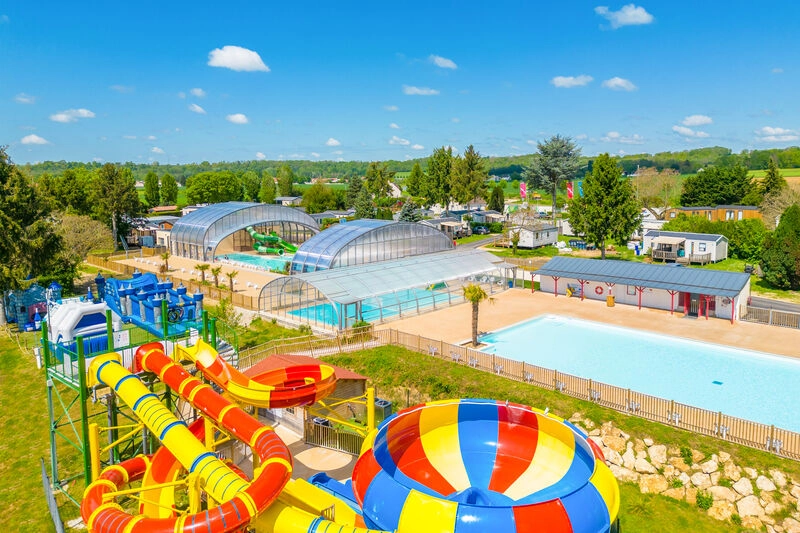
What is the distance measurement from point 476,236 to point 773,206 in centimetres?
3453

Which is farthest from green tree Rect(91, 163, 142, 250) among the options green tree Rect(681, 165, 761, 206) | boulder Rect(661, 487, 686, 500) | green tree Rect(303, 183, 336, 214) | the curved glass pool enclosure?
green tree Rect(681, 165, 761, 206)

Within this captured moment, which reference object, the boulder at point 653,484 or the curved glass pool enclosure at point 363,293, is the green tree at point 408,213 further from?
the boulder at point 653,484

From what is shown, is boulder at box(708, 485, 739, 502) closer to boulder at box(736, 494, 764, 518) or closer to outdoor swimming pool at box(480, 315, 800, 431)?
boulder at box(736, 494, 764, 518)

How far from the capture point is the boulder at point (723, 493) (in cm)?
1684

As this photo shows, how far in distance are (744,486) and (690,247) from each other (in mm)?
39218

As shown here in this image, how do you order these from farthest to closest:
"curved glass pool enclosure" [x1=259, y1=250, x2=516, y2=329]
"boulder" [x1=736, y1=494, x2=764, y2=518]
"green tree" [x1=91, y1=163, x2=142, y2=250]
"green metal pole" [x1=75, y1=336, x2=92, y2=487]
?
"green tree" [x1=91, y1=163, x2=142, y2=250] → "curved glass pool enclosure" [x1=259, y1=250, x2=516, y2=329] → "boulder" [x1=736, y1=494, x2=764, y2=518] → "green metal pole" [x1=75, y1=336, x2=92, y2=487]

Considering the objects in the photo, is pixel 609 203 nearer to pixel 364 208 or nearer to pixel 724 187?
pixel 364 208

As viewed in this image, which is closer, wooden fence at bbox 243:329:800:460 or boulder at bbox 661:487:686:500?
boulder at bbox 661:487:686:500

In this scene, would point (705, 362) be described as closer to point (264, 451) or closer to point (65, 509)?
point (264, 451)

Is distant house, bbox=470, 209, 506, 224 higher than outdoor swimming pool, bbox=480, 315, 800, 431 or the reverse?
higher

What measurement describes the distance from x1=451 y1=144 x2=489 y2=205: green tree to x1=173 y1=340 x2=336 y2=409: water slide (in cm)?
5995

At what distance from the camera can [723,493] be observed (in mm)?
17016

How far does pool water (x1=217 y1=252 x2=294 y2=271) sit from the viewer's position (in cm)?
5162

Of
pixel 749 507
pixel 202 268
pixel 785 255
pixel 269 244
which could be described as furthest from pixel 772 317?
pixel 269 244
